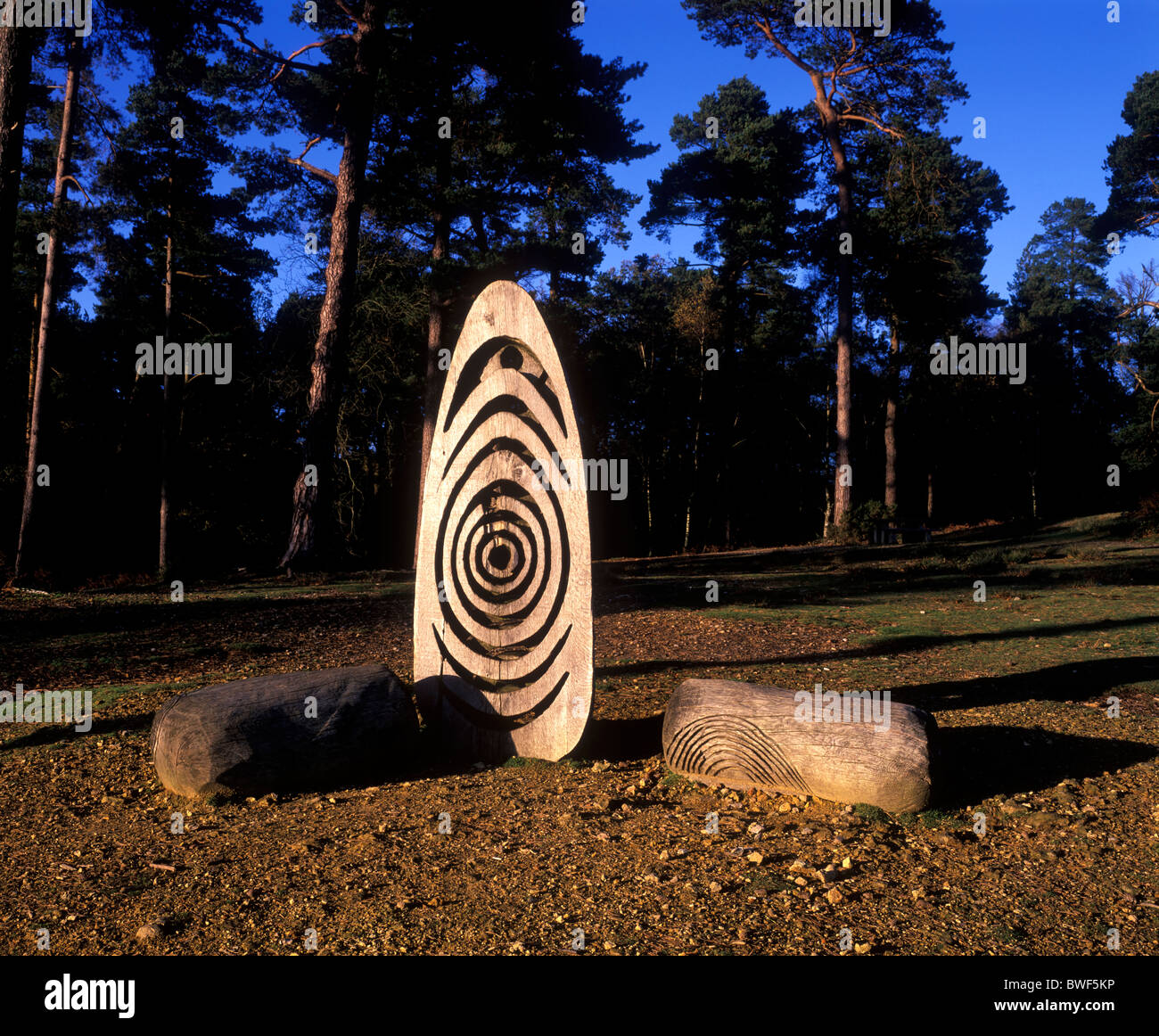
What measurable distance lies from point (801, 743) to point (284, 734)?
3.15 metres

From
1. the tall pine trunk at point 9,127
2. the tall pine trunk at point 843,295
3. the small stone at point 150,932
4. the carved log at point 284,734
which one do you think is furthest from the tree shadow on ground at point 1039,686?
the tall pine trunk at point 843,295

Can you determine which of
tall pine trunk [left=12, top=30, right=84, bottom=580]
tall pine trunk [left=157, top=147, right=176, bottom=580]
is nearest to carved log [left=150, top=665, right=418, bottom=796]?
tall pine trunk [left=12, top=30, right=84, bottom=580]

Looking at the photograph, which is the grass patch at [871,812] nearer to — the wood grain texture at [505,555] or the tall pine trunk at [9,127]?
the wood grain texture at [505,555]

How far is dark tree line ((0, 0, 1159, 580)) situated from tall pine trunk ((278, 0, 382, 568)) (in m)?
0.05

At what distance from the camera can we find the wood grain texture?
18.7 feet

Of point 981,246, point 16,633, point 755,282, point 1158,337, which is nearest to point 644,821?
point 16,633

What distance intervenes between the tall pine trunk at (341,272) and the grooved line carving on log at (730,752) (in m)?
10.2

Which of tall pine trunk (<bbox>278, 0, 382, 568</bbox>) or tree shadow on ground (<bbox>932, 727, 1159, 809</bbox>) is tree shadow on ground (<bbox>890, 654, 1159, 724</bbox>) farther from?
tall pine trunk (<bbox>278, 0, 382, 568</bbox>)

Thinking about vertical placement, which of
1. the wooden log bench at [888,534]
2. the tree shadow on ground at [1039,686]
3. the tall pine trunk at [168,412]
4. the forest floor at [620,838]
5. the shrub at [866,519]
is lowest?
the forest floor at [620,838]

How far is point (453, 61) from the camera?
680 inches

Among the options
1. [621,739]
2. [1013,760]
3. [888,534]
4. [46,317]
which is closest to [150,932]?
[621,739]

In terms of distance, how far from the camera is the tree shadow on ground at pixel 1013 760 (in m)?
5.05

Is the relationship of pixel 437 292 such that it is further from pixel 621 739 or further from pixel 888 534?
pixel 621 739

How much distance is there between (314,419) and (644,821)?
36.5 feet
